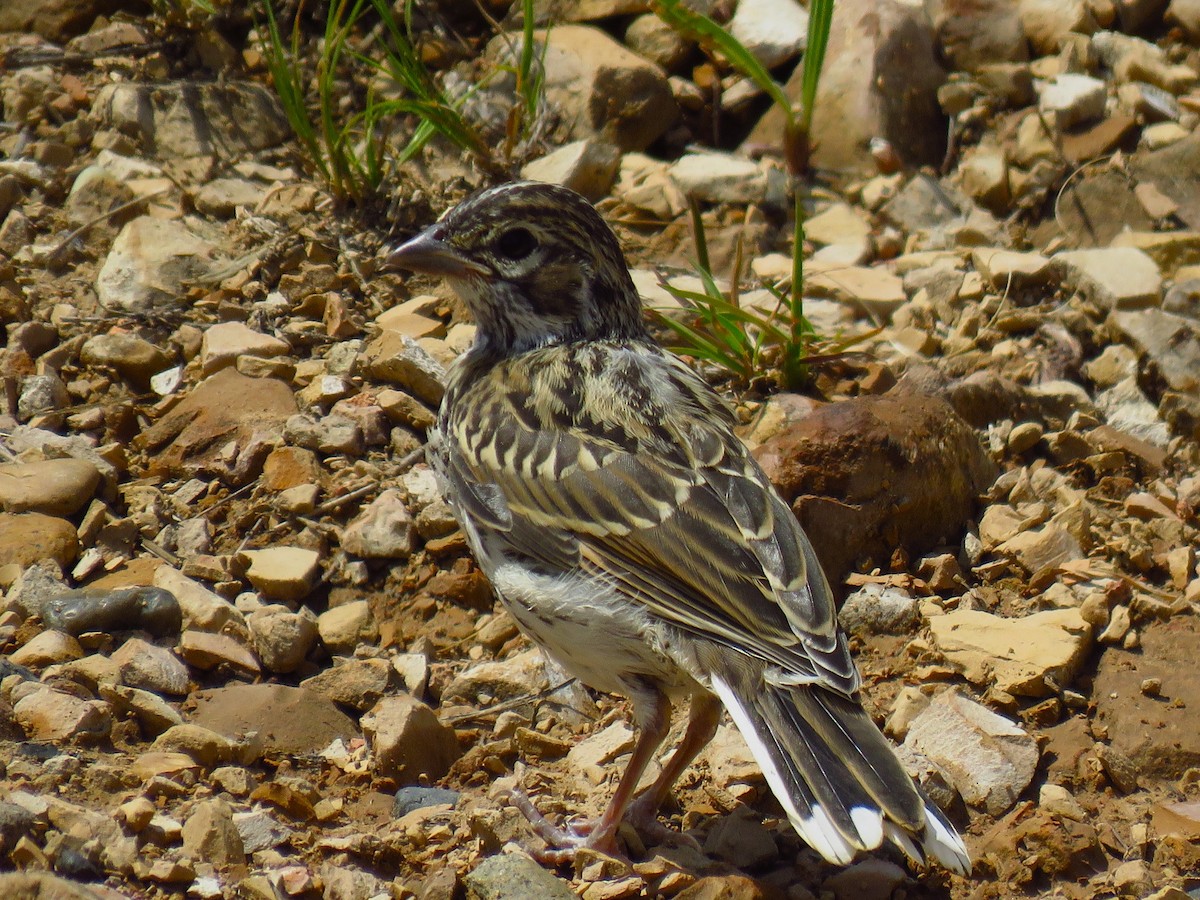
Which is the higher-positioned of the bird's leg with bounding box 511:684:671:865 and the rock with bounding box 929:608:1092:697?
the bird's leg with bounding box 511:684:671:865

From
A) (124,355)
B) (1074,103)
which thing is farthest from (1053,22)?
(124,355)

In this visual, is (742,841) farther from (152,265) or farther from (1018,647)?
(152,265)

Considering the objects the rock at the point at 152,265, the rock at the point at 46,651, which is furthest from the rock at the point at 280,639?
the rock at the point at 152,265

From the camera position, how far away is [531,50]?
761 cm

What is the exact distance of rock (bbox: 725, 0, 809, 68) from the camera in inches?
348

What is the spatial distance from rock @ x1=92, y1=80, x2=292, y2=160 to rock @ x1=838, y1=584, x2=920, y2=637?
4.48 meters

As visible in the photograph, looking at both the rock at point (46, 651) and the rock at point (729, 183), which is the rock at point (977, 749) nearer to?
the rock at point (46, 651)

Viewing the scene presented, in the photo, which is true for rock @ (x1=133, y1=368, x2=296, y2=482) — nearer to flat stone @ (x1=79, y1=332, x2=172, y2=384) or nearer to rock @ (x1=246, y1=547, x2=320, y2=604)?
flat stone @ (x1=79, y1=332, x2=172, y2=384)

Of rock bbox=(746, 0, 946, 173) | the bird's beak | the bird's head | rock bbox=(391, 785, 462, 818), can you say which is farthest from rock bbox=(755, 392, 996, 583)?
rock bbox=(746, 0, 946, 173)

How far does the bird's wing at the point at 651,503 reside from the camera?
14.6ft

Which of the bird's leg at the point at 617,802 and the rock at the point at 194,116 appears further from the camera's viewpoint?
the rock at the point at 194,116

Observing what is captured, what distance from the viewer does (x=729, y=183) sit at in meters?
8.09

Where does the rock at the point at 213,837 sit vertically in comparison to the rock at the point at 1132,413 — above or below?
above

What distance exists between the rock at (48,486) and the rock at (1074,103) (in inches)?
216
